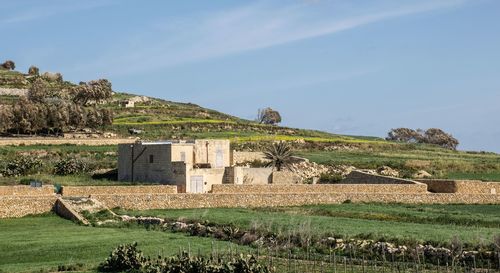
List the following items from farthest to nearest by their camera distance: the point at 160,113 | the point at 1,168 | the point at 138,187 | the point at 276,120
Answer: the point at 276,120 < the point at 160,113 < the point at 1,168 < the point at 138,187

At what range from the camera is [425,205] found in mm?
54469

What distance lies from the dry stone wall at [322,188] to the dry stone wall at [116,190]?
10.8 feet

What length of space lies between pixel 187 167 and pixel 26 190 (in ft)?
35.4

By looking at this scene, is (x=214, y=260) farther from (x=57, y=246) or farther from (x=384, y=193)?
(x=384, y=193)

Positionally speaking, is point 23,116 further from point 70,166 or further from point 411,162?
point 411,162

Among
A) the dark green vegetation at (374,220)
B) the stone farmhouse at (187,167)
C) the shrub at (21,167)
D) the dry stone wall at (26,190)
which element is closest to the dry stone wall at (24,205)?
the dry stone wall at (26,190)

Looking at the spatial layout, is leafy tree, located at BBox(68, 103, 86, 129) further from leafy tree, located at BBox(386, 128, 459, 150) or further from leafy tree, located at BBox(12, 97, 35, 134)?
leafy tree, located at BBox(386, 128, 459, 150)

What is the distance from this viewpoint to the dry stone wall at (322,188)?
176 feet

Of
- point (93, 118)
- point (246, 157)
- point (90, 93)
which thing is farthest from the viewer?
point (90, 93)

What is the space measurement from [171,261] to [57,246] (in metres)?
7.57

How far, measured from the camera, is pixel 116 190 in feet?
168

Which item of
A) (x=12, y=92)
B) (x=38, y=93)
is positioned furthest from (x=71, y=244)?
(x=12, y=92)

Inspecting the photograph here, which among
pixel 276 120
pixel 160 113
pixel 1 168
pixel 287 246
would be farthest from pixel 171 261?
pixel 276 120

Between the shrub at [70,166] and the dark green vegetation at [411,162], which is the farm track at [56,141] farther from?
the dark green vegetation at [411,162]
